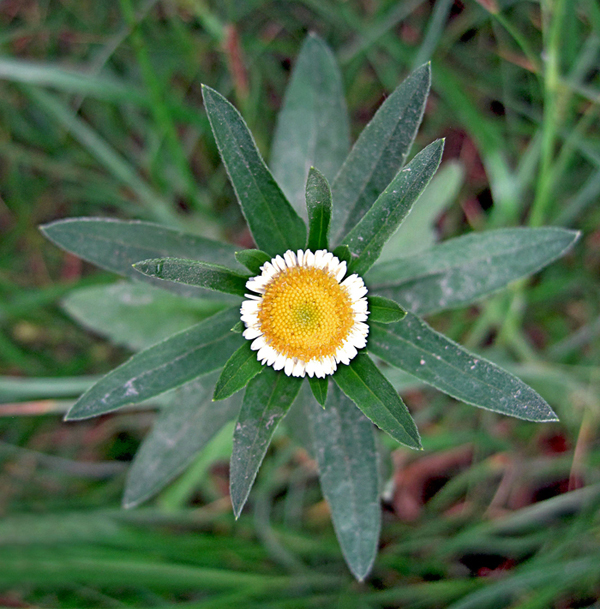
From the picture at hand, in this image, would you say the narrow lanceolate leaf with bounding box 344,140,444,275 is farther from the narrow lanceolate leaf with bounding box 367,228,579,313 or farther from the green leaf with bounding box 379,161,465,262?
the green leaf with bounding box 379,161,465,262

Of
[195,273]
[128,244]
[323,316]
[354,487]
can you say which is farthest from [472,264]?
[128,244]

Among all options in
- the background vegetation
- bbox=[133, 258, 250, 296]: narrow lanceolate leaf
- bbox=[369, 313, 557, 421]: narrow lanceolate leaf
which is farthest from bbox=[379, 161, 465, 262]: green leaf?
bbox=[133, 258, 250, 296]: narrow lanceolate leaf

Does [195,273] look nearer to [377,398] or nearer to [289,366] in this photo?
[289,366]

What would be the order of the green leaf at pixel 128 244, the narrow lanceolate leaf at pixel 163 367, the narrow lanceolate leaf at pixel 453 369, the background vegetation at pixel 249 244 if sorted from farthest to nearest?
the background vegetation at pixel 249 244 < the green leaf at pixel 128 244 < the narrow lanceolate leaf at pixel 163 367 < the narrow lanceolate leaf at pixel 453 369

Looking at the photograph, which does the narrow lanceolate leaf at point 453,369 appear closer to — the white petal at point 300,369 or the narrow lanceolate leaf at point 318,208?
the white petal at point 300,369

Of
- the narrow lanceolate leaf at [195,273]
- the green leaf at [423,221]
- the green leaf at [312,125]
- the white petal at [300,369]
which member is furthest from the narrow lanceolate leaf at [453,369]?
the green leaf at [312,125]

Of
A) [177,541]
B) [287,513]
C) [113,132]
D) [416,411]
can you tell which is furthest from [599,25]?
[177,541]
